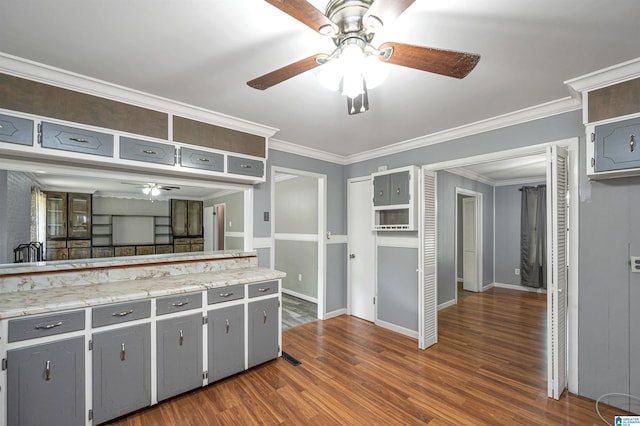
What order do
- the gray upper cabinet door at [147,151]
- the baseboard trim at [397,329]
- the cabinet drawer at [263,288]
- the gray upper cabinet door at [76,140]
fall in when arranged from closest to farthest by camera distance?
1. the gray upper cabinet door at [76,140]
2. the gray upper cabinet door at [147,151]
3. the cabinet drawer at [263,288]
4. the baseboard trim at [397,329]

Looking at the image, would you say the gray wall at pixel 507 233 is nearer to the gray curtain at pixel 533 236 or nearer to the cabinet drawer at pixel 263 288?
the gray curtain at pixel 533 236

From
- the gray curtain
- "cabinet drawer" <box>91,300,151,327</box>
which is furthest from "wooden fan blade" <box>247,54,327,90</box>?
the gray curtain

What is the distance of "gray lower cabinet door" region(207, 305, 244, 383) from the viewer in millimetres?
2414

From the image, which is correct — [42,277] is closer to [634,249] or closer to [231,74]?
[231,74]

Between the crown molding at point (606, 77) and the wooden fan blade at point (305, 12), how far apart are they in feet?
6.77

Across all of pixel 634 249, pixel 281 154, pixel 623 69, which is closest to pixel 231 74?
pixel 281 154

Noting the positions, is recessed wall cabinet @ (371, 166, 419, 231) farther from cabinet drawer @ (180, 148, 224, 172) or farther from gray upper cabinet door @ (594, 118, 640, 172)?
cabinet drawer @ (180, 148, 224, 172)

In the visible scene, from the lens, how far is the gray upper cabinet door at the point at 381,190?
A: 11.9 feet

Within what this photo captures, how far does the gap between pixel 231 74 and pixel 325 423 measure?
260 centimetres

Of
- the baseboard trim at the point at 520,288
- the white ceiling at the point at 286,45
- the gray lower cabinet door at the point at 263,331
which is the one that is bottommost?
the baseboard trim at the point at 520,288

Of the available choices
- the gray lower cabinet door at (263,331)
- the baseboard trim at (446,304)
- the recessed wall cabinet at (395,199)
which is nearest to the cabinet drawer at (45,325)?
the gray lower cabinet door at (263,331)

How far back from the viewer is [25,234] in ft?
6.91

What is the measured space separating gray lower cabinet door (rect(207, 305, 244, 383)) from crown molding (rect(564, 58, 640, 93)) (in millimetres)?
3278

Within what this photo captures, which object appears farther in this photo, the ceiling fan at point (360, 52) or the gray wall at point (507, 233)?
the gray wall at point (507, 233)
